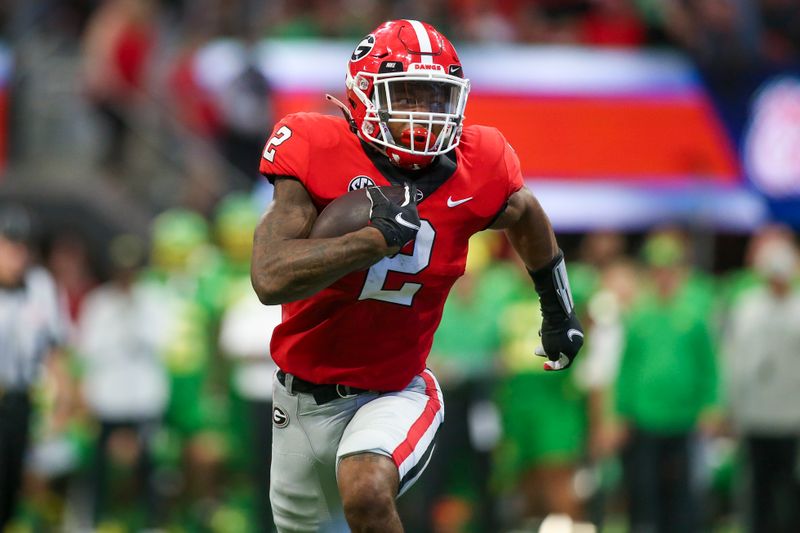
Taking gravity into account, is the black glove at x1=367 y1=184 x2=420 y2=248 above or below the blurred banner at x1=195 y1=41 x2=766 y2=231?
above

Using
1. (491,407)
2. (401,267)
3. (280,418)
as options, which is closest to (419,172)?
(401,267)

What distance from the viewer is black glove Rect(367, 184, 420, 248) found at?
4.22 m

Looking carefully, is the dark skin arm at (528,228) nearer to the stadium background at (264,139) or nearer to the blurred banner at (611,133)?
A: the stadium background at (264,139)

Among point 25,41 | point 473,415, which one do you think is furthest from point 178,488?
point 25,41

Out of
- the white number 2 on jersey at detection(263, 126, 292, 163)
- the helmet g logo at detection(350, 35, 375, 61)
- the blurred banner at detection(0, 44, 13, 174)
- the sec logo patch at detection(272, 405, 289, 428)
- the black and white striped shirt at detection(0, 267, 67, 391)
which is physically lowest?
the black and white striped shirt at detection(0, 267, 67, 391)

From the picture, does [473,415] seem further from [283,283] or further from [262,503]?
[283,283]

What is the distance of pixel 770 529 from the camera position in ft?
29.2

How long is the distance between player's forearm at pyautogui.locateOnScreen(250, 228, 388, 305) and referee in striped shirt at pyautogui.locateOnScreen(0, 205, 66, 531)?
4.06 meters

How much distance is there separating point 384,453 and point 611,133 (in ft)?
24.6

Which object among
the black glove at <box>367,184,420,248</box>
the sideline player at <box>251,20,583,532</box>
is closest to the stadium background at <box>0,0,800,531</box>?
the sideline player at <box>251,20,583,532</box>

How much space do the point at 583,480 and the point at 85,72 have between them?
490 cm

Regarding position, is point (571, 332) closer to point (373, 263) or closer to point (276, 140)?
point (373, 263)

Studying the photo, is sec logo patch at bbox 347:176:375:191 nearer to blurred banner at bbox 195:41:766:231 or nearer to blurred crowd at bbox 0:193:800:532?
blurred crowd at bbox 0:193:800:532

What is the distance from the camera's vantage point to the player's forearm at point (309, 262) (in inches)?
167
